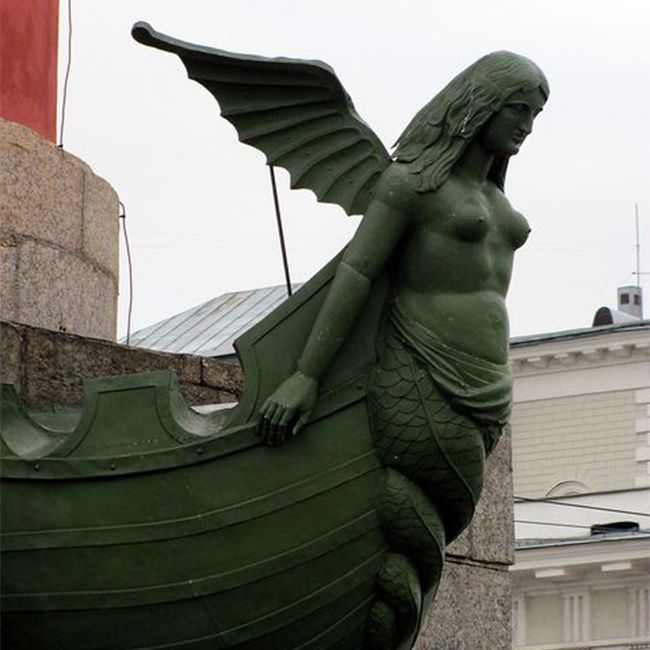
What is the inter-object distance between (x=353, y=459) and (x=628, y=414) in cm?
3525

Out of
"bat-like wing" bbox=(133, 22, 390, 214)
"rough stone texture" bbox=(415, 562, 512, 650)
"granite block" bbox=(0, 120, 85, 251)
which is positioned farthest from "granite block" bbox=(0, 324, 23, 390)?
"rough stone texture" bbox=(415, 562, 512, 650)

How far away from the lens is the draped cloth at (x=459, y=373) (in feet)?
25.3

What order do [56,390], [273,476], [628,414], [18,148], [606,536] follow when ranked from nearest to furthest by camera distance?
[273,476], [56,390], [18,148], [606,536], [628,414]

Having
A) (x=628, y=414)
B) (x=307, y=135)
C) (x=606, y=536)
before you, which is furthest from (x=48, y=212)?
(x=628, y=414)

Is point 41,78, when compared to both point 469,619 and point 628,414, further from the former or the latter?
point 628,414

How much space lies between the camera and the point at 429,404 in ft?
25.3

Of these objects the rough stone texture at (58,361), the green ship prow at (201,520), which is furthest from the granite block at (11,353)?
the green ship prow at (201,520)

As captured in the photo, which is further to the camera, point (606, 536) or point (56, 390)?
point (606, 536)

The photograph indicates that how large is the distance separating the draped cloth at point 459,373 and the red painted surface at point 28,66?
2743mm

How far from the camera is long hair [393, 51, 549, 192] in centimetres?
782

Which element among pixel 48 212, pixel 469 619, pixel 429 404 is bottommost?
pixel 469 619

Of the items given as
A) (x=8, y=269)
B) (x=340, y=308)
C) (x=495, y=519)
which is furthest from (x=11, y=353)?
(x=495, y=519)

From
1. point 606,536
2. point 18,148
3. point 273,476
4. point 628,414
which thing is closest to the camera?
point 273,476

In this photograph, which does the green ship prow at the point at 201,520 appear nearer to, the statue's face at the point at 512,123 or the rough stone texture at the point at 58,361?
the statue's face at the point at 512,123
